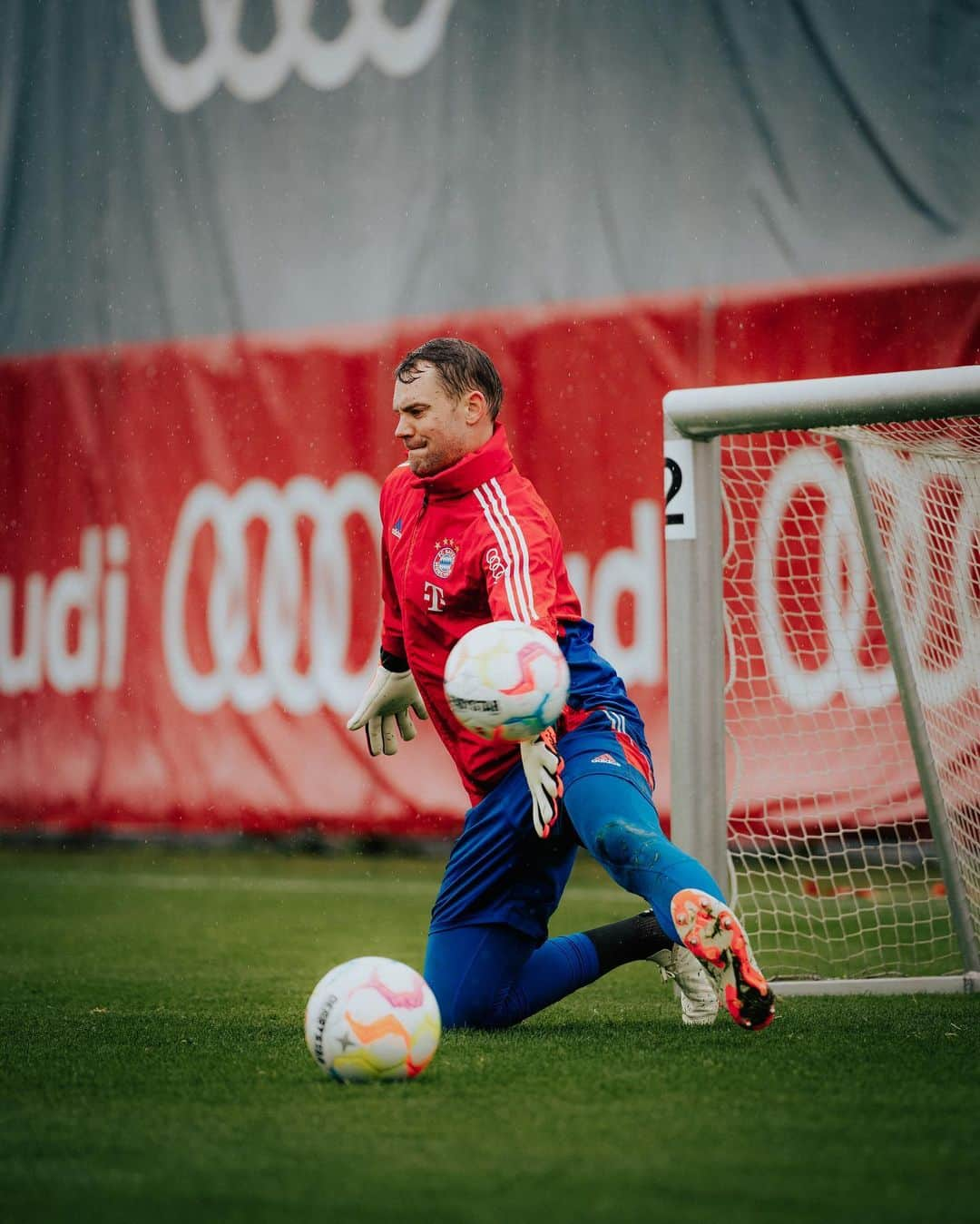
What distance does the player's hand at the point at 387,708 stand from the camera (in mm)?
4121

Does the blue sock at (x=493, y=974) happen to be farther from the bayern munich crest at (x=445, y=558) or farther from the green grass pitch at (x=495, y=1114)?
the bayern munich crest at (x=445, y=558)

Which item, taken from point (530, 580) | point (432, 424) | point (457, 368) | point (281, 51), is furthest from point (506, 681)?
point (281, 51)

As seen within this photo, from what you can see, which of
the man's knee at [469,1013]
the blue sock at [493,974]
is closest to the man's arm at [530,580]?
the blue sock at [493,974]

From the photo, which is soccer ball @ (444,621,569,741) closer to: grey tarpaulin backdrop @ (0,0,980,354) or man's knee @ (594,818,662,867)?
man's knee @ (594,818,662,867)

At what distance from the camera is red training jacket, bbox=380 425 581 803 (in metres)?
3.41

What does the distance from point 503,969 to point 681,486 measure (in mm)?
1294

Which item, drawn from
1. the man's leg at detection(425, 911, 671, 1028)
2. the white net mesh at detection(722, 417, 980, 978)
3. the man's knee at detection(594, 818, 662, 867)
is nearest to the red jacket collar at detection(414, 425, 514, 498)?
the man's knee at detection(594, 818, 662, 867)

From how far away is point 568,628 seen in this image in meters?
3.80

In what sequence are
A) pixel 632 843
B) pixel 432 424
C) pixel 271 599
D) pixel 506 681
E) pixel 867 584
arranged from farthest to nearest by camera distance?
pixel 271 599
pixel 867 584
pixel 432 424
pixel 632 843
pixel 506 681

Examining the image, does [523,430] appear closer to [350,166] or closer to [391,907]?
[350,166]

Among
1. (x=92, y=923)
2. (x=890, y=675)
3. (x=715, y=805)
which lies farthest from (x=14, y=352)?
(x=715, y=805)

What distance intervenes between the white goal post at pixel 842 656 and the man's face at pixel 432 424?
0.75 meters

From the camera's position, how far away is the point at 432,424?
367 centimetres

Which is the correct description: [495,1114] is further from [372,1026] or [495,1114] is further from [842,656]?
[842,656]
